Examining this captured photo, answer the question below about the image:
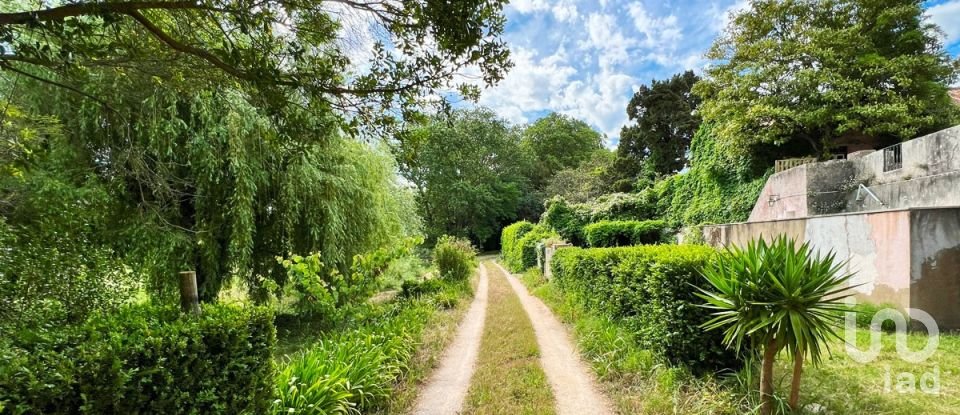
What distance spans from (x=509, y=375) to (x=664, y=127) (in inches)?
1084

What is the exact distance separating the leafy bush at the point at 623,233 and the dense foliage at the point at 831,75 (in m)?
4.86

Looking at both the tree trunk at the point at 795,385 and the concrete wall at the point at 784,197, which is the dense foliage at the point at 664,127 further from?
the tree trunk at the point at 795,385

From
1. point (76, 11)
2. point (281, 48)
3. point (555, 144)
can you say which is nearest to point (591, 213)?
point (281, 48)

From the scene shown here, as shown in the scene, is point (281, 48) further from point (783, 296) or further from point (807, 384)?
point (807, 384)

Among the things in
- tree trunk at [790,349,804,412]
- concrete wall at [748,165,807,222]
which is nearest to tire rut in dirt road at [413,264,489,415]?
tree trunk at [790,349,804,412]

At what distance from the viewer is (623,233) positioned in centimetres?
1775

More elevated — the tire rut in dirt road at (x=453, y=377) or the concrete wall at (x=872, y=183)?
the concrete wall at (x=872, y=183)

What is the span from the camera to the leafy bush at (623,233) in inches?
694

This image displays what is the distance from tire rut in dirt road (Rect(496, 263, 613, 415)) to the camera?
387 centimetres

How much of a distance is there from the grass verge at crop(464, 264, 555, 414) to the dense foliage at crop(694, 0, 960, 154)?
13910mm

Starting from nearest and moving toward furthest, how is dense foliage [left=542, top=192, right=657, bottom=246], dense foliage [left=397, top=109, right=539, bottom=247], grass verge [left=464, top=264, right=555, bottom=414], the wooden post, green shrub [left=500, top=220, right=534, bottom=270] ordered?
the wooden post
grass verge [left=464, top=264, right=555, bottom=414]
dense foliage [left=542, top=192, right=657, bottom=246]
green shrub [left=500, top=220, right=534, bottom=270]
dense foliage [left=397, top=109, right=539, bottom=247]

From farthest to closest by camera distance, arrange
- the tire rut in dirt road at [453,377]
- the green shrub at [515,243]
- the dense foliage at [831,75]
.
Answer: the green shrub at [515,243]
the dense foliage at [831,75]
the tire rut in dirt road at [453,377]

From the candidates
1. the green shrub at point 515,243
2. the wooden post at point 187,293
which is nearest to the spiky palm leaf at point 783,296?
the wooden post at point 187,293

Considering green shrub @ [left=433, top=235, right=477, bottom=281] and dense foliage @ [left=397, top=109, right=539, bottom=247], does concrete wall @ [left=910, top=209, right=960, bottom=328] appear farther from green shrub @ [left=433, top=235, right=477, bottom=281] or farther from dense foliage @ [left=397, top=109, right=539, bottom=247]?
dense foliage @ [left=397, top=109, right=539, bottom=247]
